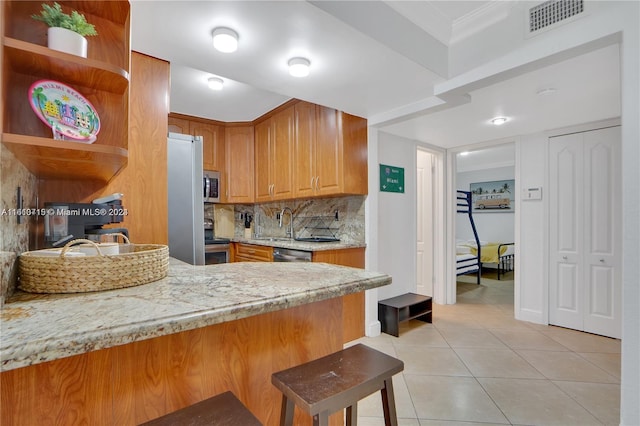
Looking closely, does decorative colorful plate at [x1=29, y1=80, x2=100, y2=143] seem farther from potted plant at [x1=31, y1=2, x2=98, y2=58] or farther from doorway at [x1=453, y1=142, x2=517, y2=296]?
doorway at [x1=453, y1=142, x2=517, y2=296]

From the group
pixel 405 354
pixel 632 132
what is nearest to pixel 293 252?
pixel 405 354

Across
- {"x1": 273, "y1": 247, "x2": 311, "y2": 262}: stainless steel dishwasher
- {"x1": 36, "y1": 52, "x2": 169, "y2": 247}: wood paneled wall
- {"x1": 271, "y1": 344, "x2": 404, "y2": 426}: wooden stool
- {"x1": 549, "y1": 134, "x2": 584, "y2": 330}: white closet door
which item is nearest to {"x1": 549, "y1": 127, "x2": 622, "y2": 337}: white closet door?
{"x1": 549, "y1": 134, "x2": 584, "y2": 330}: white closet door

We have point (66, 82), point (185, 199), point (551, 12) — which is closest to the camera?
point (66, 82)

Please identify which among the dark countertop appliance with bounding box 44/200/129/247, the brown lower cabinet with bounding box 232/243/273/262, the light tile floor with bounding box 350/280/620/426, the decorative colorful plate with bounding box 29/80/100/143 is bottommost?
the light tile floor with bounding box 350/280/620/426

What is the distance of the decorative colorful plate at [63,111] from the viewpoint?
92 centimetres

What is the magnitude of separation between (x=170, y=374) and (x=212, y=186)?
134 inches

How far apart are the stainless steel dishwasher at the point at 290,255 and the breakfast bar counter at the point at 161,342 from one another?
148 cm

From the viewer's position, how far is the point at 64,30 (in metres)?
0.93

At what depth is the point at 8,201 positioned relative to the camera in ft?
2.84

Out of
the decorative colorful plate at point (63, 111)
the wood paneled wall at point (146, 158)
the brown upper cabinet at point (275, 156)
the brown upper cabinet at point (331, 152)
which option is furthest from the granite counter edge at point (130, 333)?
the brown upper cabinet at point (275, 156)

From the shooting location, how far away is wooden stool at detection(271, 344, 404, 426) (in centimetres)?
92

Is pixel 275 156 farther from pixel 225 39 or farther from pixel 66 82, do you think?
pixel 66 82

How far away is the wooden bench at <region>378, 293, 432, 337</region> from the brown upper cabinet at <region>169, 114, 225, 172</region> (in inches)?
112

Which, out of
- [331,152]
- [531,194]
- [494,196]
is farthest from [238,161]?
[494,196]
